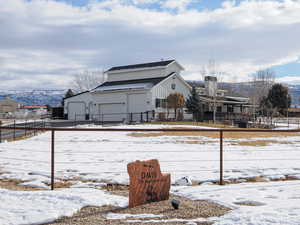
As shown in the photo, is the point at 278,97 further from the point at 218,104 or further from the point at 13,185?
the point at 13,185

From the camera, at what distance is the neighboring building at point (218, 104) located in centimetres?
4806

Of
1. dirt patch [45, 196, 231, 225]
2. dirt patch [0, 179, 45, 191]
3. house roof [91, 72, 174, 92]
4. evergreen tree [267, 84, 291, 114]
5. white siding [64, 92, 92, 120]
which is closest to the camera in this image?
dirt patch [45, 196, 231, 225]

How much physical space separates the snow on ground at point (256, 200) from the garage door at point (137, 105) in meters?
35.5

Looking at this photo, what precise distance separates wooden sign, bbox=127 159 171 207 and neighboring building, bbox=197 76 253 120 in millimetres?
38194

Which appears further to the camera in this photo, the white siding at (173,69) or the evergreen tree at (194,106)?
the white siding at (173,69)

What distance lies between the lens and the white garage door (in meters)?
52.8

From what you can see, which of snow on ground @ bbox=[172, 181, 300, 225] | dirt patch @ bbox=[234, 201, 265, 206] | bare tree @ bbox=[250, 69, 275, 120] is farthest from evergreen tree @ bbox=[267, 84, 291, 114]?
dirt patch @ bbox=[234, 201, 265, 206]

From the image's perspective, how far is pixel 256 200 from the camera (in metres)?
6.39

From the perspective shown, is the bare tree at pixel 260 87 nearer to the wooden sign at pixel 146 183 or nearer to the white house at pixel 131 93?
the white house at pixel 131 93

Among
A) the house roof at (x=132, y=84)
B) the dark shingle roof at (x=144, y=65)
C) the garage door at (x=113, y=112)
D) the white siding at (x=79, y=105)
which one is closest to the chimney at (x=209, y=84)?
the dark shingle roof at (x=144, y=65)

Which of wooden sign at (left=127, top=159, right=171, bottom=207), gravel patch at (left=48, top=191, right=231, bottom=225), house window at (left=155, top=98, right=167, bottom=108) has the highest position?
house window at (left=155, top=98, right=167, bottom=108)

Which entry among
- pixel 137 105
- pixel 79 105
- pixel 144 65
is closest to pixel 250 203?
pixel 137 105

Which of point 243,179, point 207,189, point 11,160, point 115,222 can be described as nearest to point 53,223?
point 115,222

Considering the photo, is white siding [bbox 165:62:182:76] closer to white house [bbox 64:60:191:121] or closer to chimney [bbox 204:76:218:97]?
white house [bbox 64:60:191:121]
